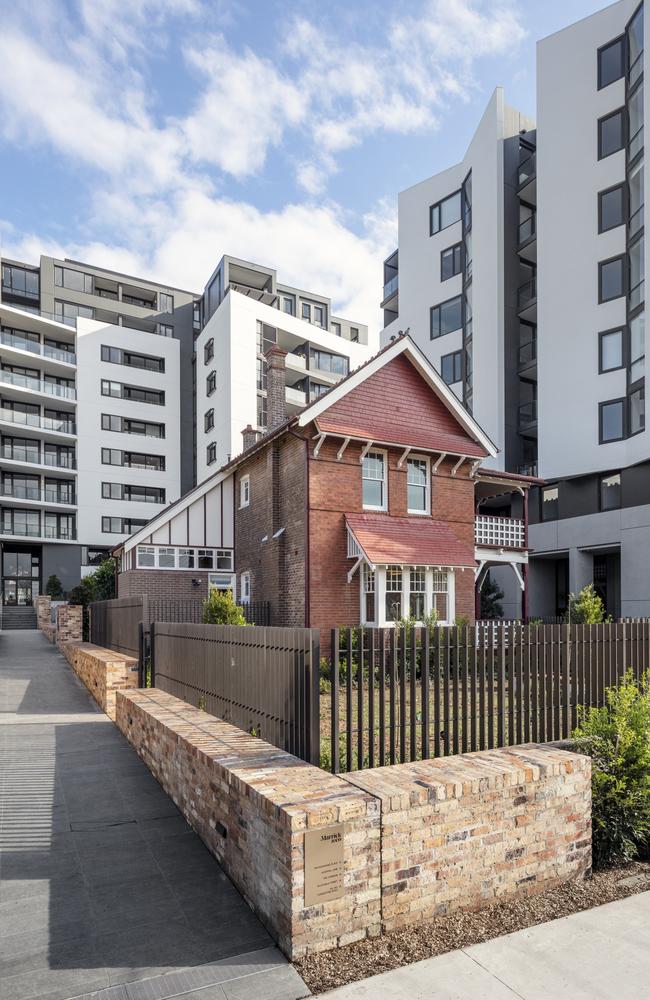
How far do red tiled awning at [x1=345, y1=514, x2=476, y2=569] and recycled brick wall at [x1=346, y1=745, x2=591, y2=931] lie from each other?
1154cm

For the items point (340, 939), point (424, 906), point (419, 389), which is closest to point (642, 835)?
point (424, 906)

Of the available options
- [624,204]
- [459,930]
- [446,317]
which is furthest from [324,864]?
[446,317]

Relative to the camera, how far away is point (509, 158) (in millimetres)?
33188

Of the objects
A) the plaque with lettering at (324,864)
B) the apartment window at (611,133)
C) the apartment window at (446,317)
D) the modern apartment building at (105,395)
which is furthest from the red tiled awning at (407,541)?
the modern apartment building at (105,395)

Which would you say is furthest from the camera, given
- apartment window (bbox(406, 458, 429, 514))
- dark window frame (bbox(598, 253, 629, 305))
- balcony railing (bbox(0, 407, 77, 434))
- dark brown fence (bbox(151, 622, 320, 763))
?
balcony railing (bbox(0, 407, 77, 434))

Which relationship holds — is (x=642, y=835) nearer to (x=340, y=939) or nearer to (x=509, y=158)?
(x=340, y=939)

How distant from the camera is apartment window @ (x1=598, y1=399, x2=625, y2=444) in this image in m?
27.0

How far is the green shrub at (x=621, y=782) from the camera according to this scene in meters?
5.82

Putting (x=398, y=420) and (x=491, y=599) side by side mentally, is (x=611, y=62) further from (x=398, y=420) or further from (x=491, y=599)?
(x=491, y=599)

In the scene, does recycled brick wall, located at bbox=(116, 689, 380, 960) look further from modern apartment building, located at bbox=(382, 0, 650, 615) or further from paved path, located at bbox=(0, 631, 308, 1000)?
modern apartment building, located at bbox=(382, 0, 650, 615)

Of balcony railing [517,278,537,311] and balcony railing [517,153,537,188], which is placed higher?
balcony railing [517,153,537,188]

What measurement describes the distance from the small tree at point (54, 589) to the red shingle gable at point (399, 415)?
28348mm

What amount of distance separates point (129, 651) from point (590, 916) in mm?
10175

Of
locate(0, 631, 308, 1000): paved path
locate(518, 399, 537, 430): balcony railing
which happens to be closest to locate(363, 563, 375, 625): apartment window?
locate(0, 631, 308, 1000): paved path
